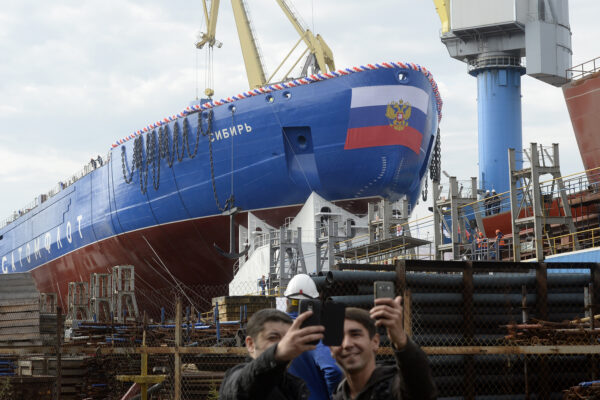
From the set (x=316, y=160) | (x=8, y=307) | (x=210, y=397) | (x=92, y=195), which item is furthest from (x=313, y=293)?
(x=92, y=195)

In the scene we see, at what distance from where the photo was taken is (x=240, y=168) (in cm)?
3094

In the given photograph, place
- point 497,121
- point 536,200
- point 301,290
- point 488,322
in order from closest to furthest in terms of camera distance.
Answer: point 301,290 < point 488,322 < point 536,200 < point 497,121

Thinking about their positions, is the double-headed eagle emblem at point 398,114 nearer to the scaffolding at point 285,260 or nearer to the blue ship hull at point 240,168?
the blue ship hull at point 240,168

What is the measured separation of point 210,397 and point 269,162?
65.1ft

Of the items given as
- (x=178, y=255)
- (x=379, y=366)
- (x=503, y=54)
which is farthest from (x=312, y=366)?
(x=503, y=54)

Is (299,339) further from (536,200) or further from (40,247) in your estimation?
(40,247)

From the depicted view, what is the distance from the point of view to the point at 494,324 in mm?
8992

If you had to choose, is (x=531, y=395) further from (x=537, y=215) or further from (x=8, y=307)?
(x=537, y=215)

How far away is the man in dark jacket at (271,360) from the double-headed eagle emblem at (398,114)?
26.3m

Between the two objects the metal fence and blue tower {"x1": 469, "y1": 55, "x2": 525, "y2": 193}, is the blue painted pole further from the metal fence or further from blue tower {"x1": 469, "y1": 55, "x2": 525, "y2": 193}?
the metal fence

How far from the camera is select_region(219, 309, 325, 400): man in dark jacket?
307 centimetres

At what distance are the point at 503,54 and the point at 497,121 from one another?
3636 millimetres

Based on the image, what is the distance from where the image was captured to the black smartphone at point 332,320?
323 centimetres

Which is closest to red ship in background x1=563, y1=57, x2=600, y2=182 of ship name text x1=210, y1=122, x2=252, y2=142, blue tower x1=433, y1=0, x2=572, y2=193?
ship name text x1=210, y1=122, x2=252, y2=142
